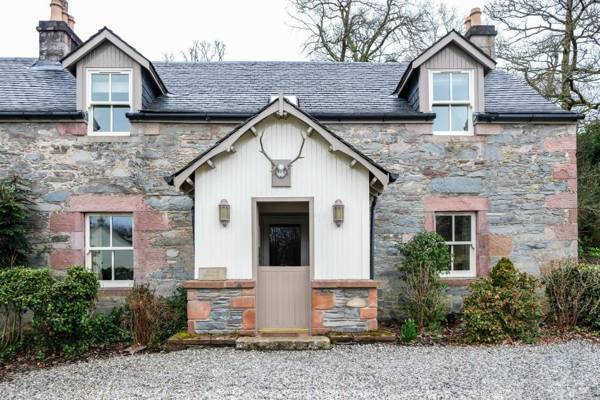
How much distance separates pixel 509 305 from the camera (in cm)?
839

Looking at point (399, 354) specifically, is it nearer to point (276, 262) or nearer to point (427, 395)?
point (427, 395)

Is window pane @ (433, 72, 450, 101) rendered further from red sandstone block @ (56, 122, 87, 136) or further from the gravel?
red sandstone block @ (56, 122, 87, 136)

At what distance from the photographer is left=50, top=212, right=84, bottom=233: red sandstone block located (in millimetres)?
10250

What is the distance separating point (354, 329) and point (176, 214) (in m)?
4.80

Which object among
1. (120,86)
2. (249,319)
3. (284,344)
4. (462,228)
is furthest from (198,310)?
(462,228)

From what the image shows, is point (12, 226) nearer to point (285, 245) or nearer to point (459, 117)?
point (285, 245)

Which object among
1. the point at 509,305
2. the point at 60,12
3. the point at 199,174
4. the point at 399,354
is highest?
the point at 60,12

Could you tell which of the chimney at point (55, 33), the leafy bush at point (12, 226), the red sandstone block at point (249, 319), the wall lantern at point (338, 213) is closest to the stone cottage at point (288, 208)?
the leafy bush at point (12, 226)

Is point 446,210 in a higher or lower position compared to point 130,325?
higher

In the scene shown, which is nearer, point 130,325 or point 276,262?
point 130,325

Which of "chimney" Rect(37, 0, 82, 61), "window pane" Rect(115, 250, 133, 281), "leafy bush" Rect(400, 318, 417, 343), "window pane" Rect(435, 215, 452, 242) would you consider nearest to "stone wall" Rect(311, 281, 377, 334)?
"leafy bush" Rect(400, 318, 417, 343)

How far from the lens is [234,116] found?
416 inches

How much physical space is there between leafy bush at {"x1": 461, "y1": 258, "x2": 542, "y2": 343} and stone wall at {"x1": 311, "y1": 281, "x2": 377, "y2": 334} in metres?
1.90

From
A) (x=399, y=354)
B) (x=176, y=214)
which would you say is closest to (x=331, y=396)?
(x=399, y=354)
